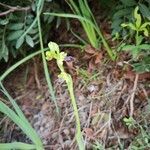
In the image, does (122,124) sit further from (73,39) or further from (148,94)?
(73,39)

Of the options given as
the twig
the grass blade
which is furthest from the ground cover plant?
the grass blade

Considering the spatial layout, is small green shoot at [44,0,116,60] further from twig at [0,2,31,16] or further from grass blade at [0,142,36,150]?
grass blade at [0,142,36,150]

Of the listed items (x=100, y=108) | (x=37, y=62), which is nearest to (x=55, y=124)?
(x=100, y=108)

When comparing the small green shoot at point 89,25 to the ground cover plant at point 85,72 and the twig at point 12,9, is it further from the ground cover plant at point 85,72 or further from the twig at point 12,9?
the twig at point 12,9

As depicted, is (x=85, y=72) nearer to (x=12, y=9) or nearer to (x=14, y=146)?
(x=12, y=9)

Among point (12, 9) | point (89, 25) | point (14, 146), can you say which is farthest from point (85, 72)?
point (14, 146)

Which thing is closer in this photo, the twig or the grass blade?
the grass blade

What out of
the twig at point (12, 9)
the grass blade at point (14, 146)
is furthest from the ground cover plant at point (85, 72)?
the grass blade at point (14, 146)

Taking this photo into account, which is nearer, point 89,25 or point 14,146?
point 14,146
